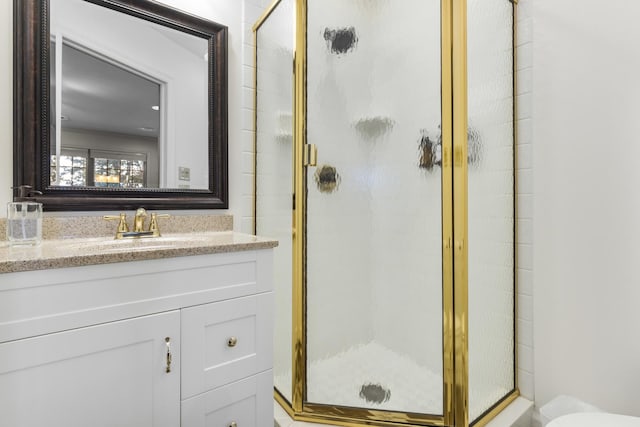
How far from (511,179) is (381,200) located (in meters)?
0.62

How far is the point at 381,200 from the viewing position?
5.34 ft

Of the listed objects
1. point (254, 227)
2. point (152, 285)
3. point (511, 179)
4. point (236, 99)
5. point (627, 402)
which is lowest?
point (627, 402)

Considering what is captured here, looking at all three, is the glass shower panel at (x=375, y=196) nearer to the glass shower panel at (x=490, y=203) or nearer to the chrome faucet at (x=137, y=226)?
the glass shower panel at (x=490, y=203)

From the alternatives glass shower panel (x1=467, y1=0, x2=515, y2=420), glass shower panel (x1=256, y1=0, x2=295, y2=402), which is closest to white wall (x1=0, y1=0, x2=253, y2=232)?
glass shower panel (x1=256, y1=0, x2=295, y2=402)

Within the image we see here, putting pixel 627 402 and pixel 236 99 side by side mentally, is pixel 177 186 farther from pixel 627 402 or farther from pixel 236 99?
pixel 627 402

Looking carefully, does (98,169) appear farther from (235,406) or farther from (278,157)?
(235,406)

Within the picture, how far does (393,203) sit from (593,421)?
3.27ft

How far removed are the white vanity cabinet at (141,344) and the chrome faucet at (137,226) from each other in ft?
1.56

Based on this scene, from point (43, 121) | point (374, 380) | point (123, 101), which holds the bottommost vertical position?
point (374, 380)

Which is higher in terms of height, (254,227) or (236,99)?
(236,99)

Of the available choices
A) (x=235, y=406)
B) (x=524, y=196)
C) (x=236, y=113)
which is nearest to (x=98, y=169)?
(x=236, y=113)

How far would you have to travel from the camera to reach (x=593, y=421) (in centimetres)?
104

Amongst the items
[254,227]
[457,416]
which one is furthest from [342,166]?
[457,416]

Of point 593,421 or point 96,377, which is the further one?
point 593,421
